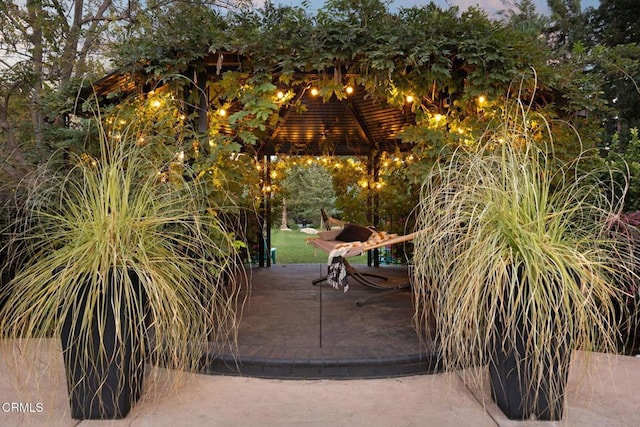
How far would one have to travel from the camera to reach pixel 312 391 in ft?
8.15

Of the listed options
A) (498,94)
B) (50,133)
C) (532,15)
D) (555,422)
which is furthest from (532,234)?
(532,15)

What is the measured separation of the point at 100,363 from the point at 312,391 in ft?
3.87

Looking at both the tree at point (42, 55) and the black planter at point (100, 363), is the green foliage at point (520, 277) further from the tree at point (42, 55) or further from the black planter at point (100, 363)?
the tree at point (42, 55)

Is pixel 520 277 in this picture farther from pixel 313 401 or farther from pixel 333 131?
pixel 333 131

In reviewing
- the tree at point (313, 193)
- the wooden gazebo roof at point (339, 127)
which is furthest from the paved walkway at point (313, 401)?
the tree at point (313, 193)

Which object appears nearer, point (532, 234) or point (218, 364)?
point (532, 234)

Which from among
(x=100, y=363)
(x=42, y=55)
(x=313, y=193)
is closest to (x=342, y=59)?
(x=100, y=363)

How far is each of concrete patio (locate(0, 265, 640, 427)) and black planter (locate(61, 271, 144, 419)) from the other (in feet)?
0.25

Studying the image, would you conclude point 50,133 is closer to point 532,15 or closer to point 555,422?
point 555,422

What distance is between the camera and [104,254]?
1.94 metres

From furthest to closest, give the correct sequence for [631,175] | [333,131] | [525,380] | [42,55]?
[42,55], [333,131], [631,175], [525,380]

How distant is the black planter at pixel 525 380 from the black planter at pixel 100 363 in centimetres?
181

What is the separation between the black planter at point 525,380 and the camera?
201 cm

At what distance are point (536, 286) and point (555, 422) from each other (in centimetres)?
79
